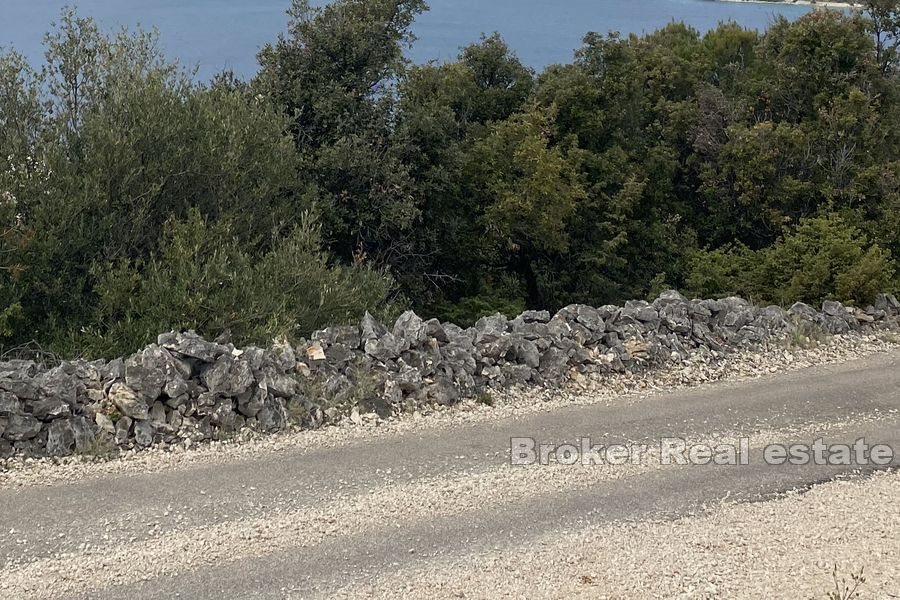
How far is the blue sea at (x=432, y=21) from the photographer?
20806mm

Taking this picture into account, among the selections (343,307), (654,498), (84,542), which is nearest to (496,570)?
(654,498)

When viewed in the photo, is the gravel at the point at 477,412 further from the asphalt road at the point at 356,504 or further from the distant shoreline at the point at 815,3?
the distant shoreline at the point at 815,3

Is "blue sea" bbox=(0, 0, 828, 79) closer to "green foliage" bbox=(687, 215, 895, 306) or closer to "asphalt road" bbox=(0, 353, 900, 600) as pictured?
"green foliage" bbox=(687, 215, 895, 306)

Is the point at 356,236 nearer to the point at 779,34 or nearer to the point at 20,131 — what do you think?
the point at 20,131

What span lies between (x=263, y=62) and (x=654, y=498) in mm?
17072

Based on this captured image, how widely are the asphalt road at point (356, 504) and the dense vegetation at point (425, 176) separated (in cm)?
385

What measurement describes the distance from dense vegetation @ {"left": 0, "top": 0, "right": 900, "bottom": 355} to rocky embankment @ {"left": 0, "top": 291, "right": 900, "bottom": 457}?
1932 mm

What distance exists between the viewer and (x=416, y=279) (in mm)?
23984

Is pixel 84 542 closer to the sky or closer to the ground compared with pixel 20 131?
closer to the ground

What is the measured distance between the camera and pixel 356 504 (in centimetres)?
754

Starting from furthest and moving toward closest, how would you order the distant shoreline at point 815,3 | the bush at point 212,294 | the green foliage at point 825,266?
the distant shoreline at point 815,3
the green foliage at point 825,266
the bush at point 212,294

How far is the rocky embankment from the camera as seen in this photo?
8602mm

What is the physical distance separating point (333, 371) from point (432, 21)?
1124 inches

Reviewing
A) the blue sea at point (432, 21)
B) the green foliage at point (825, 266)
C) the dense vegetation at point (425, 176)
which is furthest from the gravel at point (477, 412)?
the blue sea at point (432, 21)
